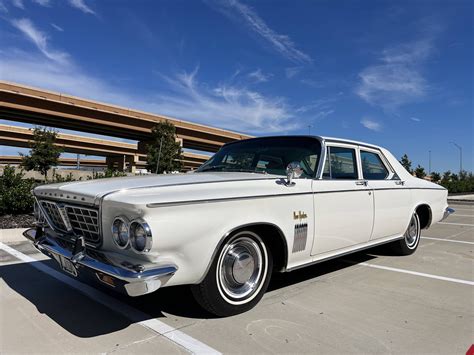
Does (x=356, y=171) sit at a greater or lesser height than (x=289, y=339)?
greater

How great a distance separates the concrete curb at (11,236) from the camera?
6.66 meters

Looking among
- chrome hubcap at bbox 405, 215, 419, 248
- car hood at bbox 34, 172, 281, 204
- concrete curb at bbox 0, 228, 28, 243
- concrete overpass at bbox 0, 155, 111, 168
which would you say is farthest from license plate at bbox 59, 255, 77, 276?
concrete overpass at bbox 0, 155, 111, 168

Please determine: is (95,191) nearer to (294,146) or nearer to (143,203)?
(143,203)

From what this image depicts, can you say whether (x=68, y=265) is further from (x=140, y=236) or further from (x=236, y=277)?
(x=236, y=277)

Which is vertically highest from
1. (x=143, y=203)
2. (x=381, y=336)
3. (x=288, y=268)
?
(x=143, y=203)

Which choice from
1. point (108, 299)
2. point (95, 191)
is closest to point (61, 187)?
point (95, 191)

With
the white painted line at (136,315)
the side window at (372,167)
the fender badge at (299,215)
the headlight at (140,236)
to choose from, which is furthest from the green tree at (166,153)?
the headlight at (140,236)

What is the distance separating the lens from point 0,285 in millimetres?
4133

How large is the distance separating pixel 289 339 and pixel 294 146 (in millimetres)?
2239

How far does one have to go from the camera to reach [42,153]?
107 feet

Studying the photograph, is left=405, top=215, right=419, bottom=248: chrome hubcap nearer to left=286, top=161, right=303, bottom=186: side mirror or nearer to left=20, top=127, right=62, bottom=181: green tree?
left=286, top=161, right=303, bottom=186: side mirror

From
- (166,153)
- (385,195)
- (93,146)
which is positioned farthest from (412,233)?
(93,146)

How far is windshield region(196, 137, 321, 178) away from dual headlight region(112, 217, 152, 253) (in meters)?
1.81

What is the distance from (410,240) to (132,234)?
473 centimetres
